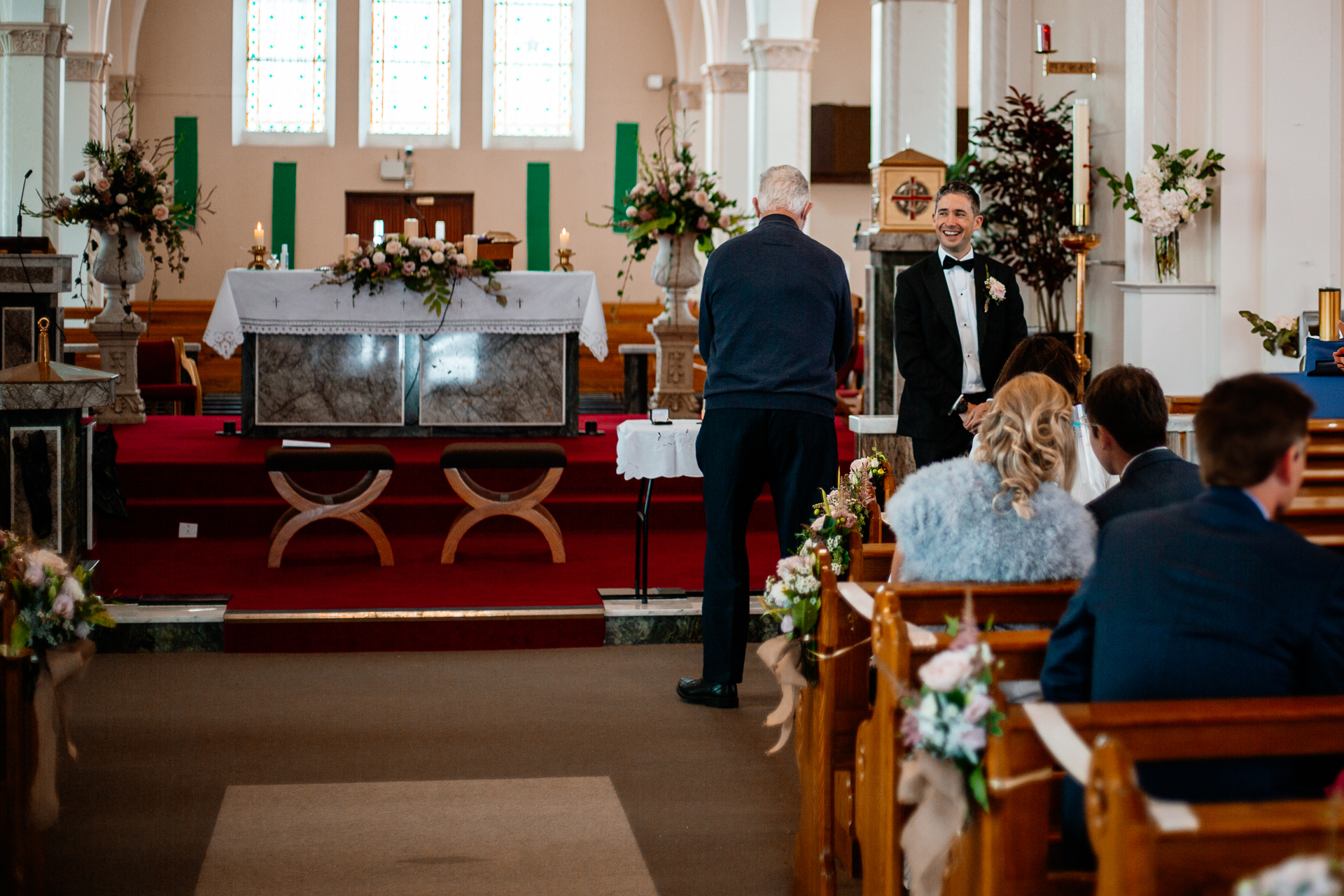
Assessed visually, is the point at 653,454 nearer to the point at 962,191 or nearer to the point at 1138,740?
the point at 962,191

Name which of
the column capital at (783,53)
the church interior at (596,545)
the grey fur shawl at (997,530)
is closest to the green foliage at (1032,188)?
→ the church interior at (596,545)

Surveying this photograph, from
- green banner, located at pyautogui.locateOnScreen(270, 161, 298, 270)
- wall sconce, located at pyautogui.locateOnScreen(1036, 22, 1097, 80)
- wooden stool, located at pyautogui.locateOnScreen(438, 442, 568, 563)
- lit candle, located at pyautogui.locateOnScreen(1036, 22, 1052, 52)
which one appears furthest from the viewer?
green banner, located at pyautogui.locateOnScreen(270, 161, 298, 270)

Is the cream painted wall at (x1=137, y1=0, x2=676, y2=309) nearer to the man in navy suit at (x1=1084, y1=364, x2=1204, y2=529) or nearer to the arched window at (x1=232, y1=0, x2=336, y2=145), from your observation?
the arched window at (x1=232, y1=0, x2=336, y2=145)

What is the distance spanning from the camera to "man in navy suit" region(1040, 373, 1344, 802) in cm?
169

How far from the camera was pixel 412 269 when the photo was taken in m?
7.47

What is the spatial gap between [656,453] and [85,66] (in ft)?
46.1

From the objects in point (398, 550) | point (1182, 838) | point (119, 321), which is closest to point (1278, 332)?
point (398, 550)

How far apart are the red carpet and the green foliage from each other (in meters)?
1.46

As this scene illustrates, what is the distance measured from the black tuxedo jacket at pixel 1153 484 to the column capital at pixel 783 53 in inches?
472

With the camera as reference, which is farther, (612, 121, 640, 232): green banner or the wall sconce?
(612, 121, 640, 232): green banner

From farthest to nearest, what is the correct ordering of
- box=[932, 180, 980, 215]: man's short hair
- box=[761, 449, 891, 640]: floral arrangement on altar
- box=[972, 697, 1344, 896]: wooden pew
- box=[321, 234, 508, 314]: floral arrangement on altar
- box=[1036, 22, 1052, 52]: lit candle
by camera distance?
box=[321, 234, 508, 314]: floral arrangement on altar < box=[1036, 22, 1052, 52]: lit candle < box=[932, 180, 980, 215]: man's short hair < box=[761, 449, 891, 640]: floral arrangement on altar < box=[972, 697, 1344, 896]: wooden pew

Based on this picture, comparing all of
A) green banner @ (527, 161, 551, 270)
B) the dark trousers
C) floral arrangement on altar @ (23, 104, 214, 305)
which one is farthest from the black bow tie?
green banner @ (527, 161, 551, 270)

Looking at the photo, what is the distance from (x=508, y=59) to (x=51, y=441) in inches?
606

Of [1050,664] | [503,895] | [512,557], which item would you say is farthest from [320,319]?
[1050,664]
